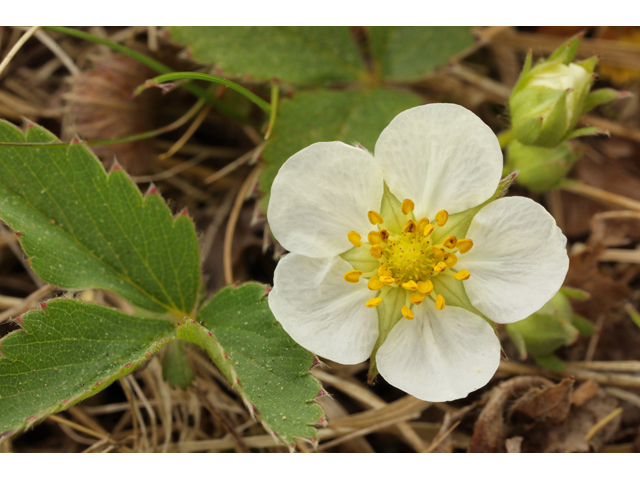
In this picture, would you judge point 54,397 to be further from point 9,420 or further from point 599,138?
point 599,138

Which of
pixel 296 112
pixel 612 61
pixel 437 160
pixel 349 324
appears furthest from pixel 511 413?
pixel 612 61

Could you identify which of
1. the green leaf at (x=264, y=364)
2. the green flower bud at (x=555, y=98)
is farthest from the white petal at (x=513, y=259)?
the green leaf at (x=264, y=364)

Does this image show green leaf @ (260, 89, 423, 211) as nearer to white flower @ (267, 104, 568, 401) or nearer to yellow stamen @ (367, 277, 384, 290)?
Result: white flower @ (267, 104, 568, 401)

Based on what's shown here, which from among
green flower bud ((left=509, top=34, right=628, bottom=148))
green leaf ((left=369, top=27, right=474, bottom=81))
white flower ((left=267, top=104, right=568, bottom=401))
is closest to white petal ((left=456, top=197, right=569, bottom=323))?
white flower ((left=267, top=104, right=568, bottom=401))

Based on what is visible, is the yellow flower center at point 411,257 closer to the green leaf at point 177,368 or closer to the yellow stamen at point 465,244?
the yellow stamen at point 465,244

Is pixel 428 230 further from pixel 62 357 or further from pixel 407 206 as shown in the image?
pixel 62 357
